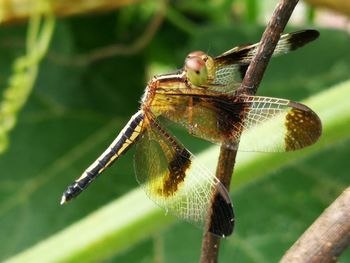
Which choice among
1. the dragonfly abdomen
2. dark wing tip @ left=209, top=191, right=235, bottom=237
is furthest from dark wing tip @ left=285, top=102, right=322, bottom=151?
the dragonfly abdomen

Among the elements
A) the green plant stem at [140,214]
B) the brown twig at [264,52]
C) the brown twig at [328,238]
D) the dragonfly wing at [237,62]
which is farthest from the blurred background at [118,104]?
the brown twig at [328,238]

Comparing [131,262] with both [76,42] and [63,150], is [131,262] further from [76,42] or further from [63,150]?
[76,42]

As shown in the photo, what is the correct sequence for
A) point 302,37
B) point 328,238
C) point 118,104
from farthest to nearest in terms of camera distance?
point 118,104 < point 302,37 < point 328,238

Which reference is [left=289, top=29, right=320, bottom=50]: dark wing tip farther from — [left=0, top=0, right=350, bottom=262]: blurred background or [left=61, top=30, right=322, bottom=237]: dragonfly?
[left=0, top=0, right=350, bottom=262]: blurred background

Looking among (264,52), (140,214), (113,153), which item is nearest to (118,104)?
(113,153)

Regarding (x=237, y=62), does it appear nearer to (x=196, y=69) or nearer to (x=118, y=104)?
(x=196, y=69)

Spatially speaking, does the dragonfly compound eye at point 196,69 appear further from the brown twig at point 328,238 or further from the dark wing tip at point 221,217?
the brown twig at point 328,238
